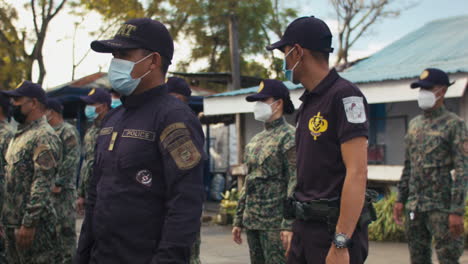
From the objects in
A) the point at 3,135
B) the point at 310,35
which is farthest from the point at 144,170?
the point at 3,135

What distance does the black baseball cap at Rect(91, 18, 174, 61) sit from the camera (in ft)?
8.87

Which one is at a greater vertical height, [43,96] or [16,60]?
[16,60]

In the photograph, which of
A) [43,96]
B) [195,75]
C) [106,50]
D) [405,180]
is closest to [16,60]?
[195,75]

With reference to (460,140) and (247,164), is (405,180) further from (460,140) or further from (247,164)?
(247,164)

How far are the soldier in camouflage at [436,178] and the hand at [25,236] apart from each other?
341 cm

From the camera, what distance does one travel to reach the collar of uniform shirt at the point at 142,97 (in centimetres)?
275

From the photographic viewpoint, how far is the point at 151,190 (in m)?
2.54

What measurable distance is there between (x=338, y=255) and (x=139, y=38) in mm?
1474

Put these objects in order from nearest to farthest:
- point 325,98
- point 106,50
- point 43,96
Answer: point 106,50
point 325,98
point 43,96

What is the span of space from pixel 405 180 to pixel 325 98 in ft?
9.33

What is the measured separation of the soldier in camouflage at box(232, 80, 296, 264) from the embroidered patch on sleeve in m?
1.67

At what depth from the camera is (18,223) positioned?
502 cm

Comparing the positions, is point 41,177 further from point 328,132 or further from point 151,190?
point 328,132

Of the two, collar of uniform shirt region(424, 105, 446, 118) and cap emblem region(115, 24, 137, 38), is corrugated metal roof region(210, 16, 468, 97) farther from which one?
cap emblem region(115, 24, 137, 38)
